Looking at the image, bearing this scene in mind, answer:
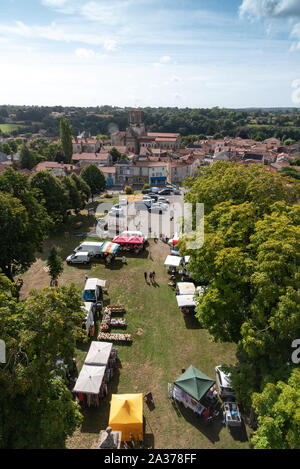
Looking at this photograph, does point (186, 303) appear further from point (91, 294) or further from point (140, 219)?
point (140, 219)

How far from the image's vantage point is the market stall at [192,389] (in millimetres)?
13344

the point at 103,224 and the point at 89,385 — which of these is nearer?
the point at 89,385

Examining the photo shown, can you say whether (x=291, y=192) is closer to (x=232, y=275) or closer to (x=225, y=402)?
(x=232, y=275)

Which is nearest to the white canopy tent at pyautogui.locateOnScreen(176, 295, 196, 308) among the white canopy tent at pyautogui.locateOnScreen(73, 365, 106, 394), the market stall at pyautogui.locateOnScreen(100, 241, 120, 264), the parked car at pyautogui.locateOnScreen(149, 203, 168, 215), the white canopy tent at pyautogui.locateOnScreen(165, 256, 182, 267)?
the white canopy tent at pyautogui.locateOnScreen(165, 256, 182, 267)

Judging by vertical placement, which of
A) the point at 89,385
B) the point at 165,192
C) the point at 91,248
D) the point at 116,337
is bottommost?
the point at 116,337

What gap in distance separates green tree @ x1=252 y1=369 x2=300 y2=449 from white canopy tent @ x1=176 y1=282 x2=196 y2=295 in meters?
11.4

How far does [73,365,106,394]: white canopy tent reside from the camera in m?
13.4

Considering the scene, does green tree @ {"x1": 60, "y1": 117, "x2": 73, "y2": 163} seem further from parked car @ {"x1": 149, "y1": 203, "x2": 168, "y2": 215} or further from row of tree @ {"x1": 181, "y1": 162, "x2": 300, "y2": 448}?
row of tree @ {"x1": 181, "y1": 162, "x2": 300, "y2": 448}

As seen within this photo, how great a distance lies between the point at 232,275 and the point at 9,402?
10040 mm

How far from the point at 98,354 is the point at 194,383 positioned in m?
5.43

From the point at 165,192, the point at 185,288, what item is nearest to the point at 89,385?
the point at 185,288

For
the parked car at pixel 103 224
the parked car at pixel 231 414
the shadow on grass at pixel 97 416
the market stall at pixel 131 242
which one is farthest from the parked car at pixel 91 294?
the parked car at pixel 103 224

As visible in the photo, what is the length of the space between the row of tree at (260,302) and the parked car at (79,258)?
1282 centimetres

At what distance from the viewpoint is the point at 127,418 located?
483 inches
